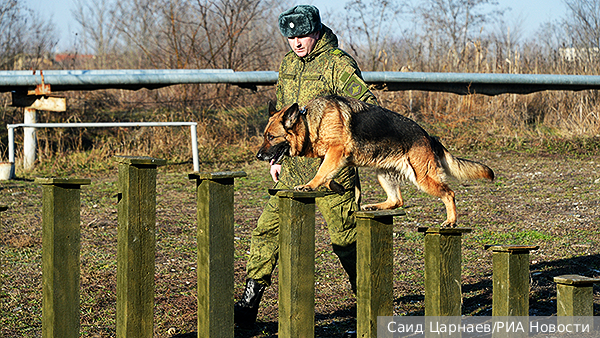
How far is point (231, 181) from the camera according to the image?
263 cm

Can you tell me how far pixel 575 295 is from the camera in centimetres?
303

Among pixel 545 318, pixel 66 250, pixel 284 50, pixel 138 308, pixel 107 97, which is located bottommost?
pixel 545 318

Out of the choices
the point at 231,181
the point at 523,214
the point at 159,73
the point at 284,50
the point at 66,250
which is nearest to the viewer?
the point at 66,250

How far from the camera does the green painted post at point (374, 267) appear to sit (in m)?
2.65

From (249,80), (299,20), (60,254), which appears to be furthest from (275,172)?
(249,80)

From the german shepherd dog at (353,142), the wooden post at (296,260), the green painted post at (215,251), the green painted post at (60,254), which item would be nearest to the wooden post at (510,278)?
the german shepherd dog at (353,142)

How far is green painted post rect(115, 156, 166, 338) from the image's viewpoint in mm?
2453

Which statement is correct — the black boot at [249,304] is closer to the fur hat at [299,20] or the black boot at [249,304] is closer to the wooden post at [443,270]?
the wooden post at [443,270]

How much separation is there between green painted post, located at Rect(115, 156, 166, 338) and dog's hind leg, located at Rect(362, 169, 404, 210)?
1.51m

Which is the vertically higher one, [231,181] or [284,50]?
[284,50]

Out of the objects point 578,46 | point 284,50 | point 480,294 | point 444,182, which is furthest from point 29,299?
point 578,46

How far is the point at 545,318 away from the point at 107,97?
29.8 ft

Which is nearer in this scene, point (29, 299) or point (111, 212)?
point (29, 299)

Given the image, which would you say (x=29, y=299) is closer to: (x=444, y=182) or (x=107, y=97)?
(x=444, y=182)
